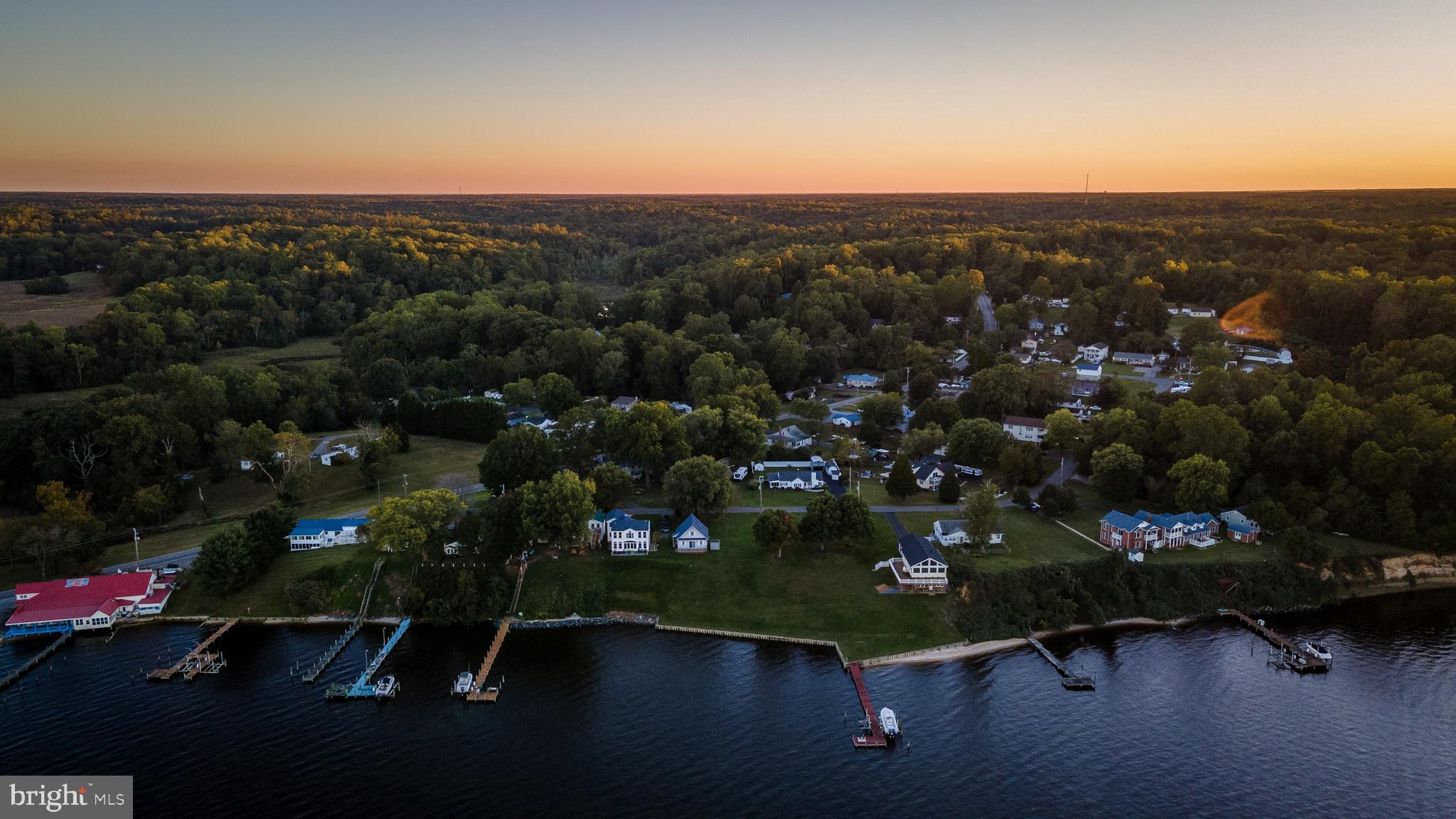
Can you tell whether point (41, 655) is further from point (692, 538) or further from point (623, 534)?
point (692, 538)

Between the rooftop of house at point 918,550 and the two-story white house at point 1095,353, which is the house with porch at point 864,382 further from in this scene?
the rooftop of house at point 918,550

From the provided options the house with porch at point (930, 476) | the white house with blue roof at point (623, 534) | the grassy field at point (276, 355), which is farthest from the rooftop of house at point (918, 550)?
the grassy field at point (276, 355)

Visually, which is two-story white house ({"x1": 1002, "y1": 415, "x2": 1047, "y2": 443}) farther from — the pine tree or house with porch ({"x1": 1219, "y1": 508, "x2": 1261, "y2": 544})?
house with porch ({"x1": 1219, "y1": 508, "x2": 1261, "y2": 544})

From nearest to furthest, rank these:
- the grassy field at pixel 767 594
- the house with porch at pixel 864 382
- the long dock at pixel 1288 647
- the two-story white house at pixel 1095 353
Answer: the long dock at pixel 1288 647 < the grassy field at pixel 767 594 < the house with porch at pixel 864 382 < the two-story white house at pixel 1095 353

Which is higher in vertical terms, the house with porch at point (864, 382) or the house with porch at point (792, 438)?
the house with porch at point (864, 382)

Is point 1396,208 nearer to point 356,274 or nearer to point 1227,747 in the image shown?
point 1227,747

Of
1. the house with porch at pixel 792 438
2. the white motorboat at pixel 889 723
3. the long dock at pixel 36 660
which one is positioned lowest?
the long dock at pixel 36 660
